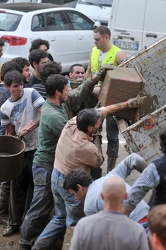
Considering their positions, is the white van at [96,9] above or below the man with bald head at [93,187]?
below

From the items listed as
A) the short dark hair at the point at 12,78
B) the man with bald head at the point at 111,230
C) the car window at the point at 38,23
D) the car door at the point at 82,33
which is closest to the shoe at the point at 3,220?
the short dark hair at the point at 12,78

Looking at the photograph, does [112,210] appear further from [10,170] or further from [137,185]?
[10,170]

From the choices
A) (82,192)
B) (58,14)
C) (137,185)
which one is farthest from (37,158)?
(58,14)

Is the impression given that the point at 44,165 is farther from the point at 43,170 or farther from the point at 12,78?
the point at 12,78

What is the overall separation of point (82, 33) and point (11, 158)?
24.0 ft

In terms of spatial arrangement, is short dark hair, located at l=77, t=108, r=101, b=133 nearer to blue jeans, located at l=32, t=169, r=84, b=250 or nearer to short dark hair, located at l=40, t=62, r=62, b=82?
blue jeans, located at l=32, t=169, r=84, b=250

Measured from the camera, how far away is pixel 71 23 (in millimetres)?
12344

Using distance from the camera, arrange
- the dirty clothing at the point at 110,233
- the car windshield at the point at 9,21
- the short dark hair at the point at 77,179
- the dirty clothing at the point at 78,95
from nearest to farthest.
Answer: the dirty clothing at the point at 110,233 → the short dark hair at the point at 77,179 → the dirty clothing at the point at 78,95 → the car windshield at the point at 9,21

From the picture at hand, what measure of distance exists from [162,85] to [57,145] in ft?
5.86

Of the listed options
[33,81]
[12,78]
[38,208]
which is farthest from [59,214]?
[33,81]

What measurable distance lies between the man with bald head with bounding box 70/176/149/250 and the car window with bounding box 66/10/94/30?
9106mm

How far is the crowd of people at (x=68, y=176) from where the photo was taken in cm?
361

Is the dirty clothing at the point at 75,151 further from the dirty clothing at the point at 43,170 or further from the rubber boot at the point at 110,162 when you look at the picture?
the rubber boot at the point at 110,162

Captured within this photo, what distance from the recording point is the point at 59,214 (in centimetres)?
532
